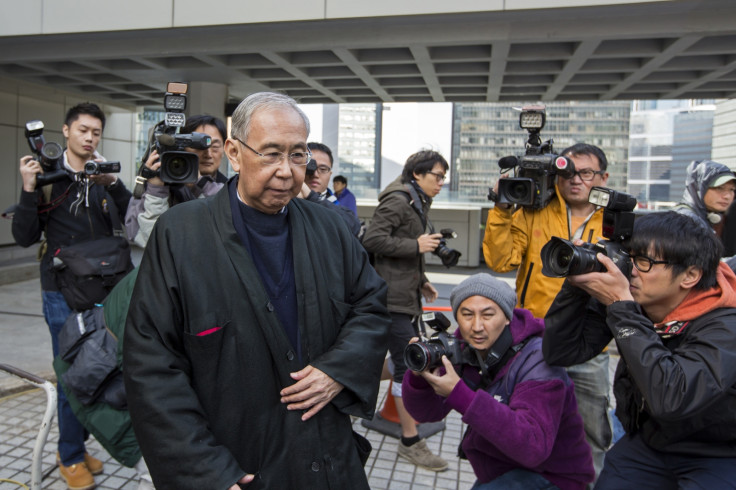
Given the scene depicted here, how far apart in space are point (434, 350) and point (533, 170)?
127cm

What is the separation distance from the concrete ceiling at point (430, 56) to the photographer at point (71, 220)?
4.80 meters

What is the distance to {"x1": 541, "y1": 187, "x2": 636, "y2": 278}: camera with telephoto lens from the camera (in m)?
1.88

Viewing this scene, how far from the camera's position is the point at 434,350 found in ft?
7.23

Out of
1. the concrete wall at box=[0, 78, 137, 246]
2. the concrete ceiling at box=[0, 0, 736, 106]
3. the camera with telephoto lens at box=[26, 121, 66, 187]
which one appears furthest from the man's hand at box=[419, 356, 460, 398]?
the concrete wall at box=[0, 78, 137, 246]

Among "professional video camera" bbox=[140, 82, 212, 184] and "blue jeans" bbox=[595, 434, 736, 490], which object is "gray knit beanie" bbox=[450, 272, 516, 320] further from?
"professional video camera" bbox=[140, 82, 212, 184]

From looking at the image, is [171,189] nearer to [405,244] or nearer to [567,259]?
[405,244]

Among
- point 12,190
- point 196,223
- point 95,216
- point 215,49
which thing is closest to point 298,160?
point 196,223

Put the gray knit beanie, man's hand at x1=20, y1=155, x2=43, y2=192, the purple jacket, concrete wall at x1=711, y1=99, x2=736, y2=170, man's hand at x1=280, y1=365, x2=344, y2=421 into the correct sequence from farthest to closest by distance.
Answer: concrete wall at x1=711, y1=99, x2=736, y2=170, man's hand at x1=20, y1=155, x2=43, y2=192, the gray knit beanie, the purple jacket, man's hand at x1=280, y1=365, x2=344, y2=421

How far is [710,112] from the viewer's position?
2016 inches

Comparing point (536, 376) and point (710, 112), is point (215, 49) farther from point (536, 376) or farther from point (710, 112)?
point (710, 112)

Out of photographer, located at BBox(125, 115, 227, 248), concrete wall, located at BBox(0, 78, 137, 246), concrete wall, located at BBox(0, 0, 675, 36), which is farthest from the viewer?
concrete wall, located at BBox(0, 78, 137, 246)

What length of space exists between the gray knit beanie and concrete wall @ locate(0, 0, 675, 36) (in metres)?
5.17

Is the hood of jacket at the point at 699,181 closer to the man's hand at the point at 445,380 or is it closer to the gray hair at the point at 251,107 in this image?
the man's hand at the point at 445,380

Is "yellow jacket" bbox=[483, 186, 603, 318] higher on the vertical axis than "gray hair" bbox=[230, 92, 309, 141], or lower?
lower
